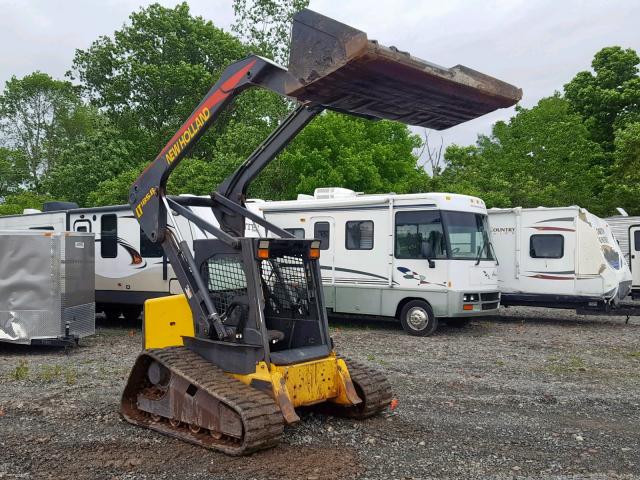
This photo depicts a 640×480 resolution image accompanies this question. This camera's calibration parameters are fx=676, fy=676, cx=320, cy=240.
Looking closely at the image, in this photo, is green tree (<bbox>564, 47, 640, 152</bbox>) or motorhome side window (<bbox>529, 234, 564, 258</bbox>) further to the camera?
green tree (<bbox>564, 47, 640, 152</bbox>)

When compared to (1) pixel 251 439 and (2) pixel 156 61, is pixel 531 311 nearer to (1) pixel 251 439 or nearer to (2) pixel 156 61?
(1) pixel 251 439

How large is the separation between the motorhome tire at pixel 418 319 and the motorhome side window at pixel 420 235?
1019 millimetres

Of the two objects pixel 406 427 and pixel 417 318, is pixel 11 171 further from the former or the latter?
pixel 406 427

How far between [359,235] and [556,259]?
473 centimetres

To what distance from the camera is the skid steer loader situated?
5180 millimetres

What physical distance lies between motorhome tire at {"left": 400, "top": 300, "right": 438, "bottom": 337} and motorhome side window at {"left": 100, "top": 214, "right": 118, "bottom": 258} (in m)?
6.51

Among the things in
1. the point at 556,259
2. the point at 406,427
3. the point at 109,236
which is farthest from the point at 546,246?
the point at 406,427

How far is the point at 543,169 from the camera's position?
32094mm

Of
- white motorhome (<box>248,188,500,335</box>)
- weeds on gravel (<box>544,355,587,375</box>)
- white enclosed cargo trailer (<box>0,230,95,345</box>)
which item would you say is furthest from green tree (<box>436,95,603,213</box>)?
white enclosed cargo trailer (<box>0,230,95,345</box>)

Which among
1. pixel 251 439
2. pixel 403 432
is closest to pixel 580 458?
pixel 403 432

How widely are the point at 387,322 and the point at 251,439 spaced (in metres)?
11.1

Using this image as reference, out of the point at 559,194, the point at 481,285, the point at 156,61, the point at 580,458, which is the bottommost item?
the point at 580,458

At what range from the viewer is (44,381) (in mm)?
8867

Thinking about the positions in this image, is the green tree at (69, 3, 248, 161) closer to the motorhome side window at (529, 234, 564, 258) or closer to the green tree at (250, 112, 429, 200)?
the green tree at (250, 112, 429, 200)
